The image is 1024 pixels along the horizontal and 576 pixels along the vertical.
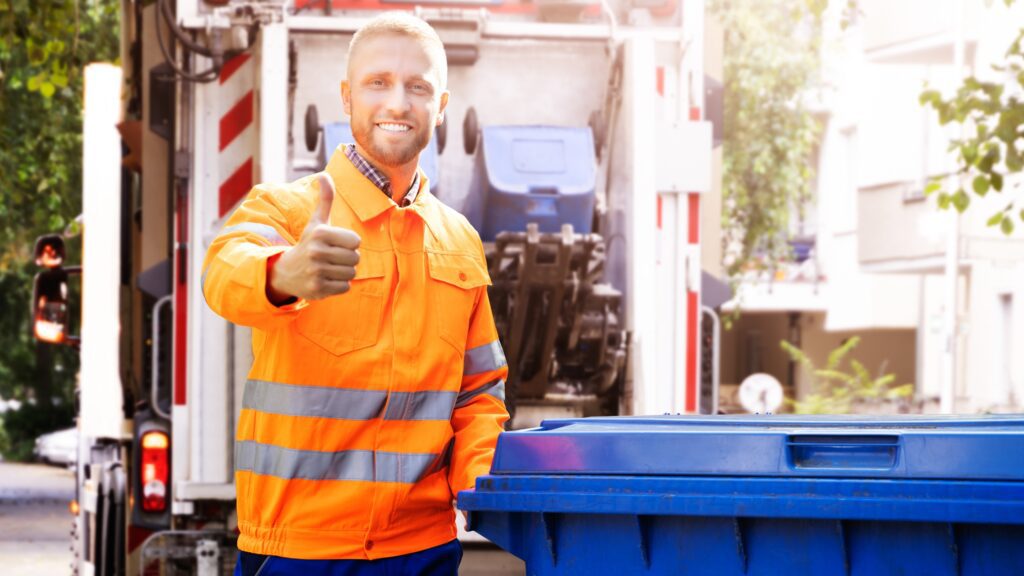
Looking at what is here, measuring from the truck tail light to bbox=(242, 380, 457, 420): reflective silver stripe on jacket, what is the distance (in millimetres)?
2483

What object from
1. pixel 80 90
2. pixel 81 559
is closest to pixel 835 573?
pixel 81 559

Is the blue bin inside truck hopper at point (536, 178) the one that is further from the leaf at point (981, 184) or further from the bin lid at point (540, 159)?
the leaf at point (981, 184)

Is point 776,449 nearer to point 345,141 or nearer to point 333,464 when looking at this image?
point 333,464

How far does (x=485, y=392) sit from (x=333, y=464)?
0.38 meters

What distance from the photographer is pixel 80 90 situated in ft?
42.1

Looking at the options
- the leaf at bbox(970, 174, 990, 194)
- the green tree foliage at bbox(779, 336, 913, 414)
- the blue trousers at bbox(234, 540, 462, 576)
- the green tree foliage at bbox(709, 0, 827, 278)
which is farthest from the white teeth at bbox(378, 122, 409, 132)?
the green tree foliage at bbox(709, 0, 827, 278)

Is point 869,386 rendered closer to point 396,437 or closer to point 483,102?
point 483,102

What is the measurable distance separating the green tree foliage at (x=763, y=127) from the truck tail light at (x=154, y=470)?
16314mm

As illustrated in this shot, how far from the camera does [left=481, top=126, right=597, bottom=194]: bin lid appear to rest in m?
5.53

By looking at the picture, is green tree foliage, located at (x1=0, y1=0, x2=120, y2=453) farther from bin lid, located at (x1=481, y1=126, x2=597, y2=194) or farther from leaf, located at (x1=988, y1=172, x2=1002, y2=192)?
leaf, located at (x1=988, y1=172, x2=1002, y2=192)

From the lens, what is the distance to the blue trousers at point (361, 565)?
3.27 meters

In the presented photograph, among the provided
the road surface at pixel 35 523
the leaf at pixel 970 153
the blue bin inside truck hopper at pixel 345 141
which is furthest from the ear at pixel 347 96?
the road surface at pixel 35 523

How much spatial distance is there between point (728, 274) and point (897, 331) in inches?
419

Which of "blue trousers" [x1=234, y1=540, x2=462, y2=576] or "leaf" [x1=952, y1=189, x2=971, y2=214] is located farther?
"leaf" [x1=952, y1=189, x2=971, y2=214]
